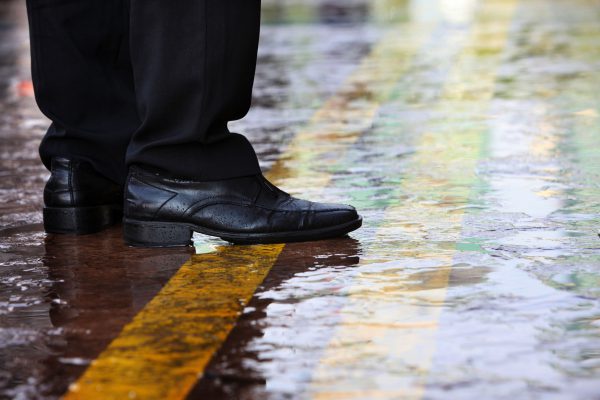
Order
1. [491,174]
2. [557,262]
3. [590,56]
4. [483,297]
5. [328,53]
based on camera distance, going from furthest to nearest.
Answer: [328,53] < [590,56] < [491,174] < [557,262] < [483,297]

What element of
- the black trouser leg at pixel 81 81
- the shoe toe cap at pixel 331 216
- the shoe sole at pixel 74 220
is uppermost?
the black trouser leg at pixel 81 81

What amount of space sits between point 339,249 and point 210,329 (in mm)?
735

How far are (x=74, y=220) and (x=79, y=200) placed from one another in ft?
0.22

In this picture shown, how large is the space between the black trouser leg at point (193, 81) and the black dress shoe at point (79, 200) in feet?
0.85

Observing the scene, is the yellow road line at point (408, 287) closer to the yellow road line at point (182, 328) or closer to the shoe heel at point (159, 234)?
the yellow road line at point (182, 328)

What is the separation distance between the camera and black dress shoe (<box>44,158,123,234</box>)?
3.50 meters

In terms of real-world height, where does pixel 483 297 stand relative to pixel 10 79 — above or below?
above

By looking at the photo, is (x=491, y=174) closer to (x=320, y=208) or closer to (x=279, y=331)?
(x=320, y=208)

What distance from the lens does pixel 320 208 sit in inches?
129

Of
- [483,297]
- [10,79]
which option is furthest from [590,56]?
[483,297]

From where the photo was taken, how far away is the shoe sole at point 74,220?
348 centimetres

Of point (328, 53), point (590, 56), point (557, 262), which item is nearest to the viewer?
point (557, 262)

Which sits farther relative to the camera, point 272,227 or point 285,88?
point 285,88

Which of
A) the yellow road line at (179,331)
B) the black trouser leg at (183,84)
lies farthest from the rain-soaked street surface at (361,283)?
the black trouser leg at (183,84)
